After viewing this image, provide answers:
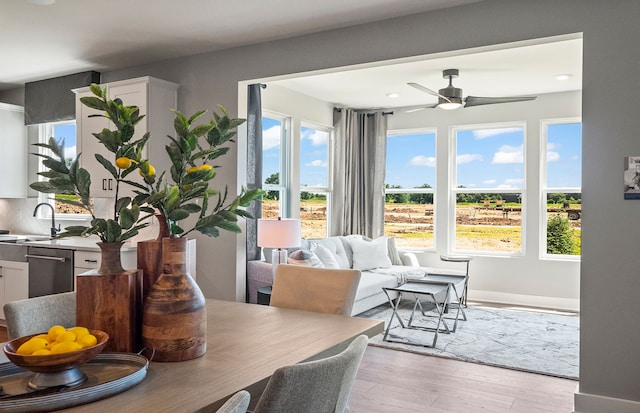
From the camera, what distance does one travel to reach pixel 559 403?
334cm

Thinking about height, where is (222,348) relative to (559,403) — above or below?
above

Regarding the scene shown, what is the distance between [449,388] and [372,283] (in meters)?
2.21

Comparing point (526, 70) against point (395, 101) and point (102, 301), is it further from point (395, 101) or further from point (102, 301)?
point (102, 301)

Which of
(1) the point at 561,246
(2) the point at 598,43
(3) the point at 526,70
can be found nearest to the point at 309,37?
(2) the point at 598,43

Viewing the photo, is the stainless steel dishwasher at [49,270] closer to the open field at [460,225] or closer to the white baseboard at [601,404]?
the open field at [460,225]

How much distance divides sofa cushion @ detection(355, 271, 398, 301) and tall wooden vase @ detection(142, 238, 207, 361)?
12.8 feet

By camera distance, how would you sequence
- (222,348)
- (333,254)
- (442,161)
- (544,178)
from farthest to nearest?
(442,161) < (544,178) < (333,254) < (222,348)

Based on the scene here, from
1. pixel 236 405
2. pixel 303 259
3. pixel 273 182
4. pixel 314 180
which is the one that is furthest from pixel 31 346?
pixel 314 180

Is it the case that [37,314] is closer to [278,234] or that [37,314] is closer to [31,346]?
[31,346]

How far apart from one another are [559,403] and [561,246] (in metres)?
3.74

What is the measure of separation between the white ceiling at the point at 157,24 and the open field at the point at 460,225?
302 centimetres

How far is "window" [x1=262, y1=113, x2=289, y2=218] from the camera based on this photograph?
6191mm

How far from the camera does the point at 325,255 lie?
19.1ft

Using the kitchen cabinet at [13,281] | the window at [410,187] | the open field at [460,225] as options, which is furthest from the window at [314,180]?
the kitchen cabinet at [13,281]
